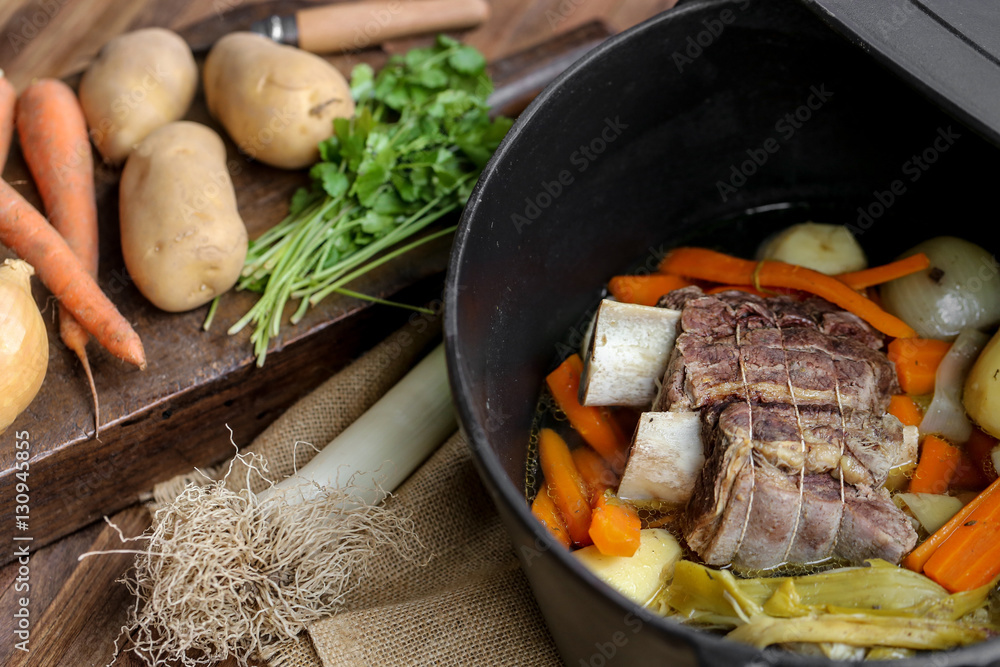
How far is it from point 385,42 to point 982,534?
253 centimetres

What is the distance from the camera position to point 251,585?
2.02 metres

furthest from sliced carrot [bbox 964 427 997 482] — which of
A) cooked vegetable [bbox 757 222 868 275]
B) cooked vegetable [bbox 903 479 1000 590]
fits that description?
cooked vegetable [bbox 757 222 868 275]

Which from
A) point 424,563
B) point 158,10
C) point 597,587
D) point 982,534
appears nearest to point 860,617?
point 982,534

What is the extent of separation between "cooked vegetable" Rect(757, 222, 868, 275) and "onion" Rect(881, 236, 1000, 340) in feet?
0.51

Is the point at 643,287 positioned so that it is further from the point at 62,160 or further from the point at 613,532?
the point at 62,160

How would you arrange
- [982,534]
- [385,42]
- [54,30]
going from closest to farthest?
[982,534], [385,42], [54,30]

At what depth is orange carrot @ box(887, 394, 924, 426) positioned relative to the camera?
2064 millimetres

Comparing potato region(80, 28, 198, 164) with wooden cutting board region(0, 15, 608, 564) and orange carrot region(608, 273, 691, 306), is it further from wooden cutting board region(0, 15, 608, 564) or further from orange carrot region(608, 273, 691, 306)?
orange carrot region(608, 273, 691, 306)

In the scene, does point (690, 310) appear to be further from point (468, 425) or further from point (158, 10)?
point (158, 10)

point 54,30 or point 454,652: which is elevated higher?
point 54,30

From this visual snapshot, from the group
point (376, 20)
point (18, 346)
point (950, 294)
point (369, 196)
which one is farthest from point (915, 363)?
point (18, 346)

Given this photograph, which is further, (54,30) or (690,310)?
(54,30)

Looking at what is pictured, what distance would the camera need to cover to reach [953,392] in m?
2.09

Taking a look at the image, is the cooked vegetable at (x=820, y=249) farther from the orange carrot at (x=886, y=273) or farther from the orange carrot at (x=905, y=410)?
the orange carrot at (x=905, y=410)
